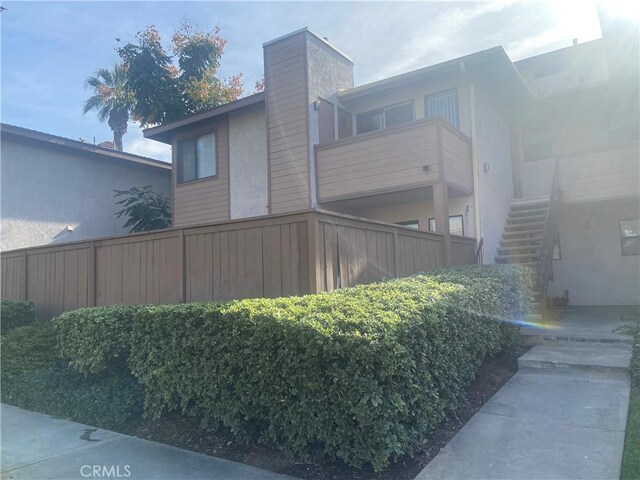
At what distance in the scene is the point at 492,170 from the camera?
40.4 feet

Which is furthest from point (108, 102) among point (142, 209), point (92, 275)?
point (92, 275)

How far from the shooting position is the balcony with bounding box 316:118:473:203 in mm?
9758

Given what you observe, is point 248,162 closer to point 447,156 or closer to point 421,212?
point 421,212

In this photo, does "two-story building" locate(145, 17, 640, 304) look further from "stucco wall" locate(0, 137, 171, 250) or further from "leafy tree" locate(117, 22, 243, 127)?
"leafy tree" locate(117, 22, 243, 127)

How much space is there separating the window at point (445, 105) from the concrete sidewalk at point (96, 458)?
31.0 feet

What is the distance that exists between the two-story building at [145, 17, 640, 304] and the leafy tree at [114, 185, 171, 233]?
1.14 metres

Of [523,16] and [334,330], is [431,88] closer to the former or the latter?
[523,16]

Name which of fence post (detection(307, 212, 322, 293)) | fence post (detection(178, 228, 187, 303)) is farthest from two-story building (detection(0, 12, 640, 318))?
fence post (detection(307, 212, 322, 293))

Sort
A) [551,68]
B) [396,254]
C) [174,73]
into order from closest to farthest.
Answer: [396,254] < [551,68] < [174,73]

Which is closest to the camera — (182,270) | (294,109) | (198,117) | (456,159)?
(182,270)

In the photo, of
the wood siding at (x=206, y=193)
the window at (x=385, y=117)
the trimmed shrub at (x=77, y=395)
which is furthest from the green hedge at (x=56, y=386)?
the window at (x=385, y=117)

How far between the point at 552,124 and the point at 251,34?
926cm

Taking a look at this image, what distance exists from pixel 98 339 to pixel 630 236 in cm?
1287

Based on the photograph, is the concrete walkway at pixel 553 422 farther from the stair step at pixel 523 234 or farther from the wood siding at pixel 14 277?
the wood siding at pixel 14 277
